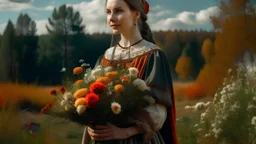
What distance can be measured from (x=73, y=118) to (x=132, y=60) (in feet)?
1.45

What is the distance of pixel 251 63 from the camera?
5230 mm

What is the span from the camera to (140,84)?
2.26 meters

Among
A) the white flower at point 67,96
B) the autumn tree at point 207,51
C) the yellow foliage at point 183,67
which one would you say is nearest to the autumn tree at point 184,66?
the yellow foliage at point 183,67

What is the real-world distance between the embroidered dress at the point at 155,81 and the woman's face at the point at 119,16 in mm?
124

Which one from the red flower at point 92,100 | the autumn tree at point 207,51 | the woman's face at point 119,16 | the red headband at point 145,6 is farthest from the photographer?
the autumn tree at point 207,51

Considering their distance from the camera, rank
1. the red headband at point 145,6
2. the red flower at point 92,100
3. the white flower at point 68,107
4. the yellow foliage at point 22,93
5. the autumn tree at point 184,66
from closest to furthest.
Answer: the red flower at point 92,100 → the white flower at point 68,107 → the red headband at point 145,6 → the yellow foliage at point 22,93 → the autumn tree at point 184,66

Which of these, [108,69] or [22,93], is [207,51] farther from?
[108,69]

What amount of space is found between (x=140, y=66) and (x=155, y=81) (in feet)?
0.43

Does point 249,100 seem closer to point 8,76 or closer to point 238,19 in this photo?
point 238,19

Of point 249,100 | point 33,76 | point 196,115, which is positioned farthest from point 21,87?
point 249,100

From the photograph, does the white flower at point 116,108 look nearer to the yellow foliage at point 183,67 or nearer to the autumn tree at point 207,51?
the yellow foliage at point 183,67

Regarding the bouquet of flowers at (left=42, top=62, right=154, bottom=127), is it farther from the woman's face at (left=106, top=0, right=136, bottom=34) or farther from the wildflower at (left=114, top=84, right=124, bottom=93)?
the woman's face at (left=106, top=0, right=136, bottom=34)

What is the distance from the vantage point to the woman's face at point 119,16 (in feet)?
8.11

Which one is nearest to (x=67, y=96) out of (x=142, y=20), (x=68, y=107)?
(x=68, y=107)
